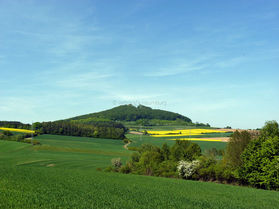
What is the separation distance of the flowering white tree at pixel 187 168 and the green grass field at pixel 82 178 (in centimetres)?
1385

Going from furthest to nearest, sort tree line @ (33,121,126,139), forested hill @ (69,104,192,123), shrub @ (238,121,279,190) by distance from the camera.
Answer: forested hill @ (69,104,192,123) < tree line @ (33,121,126,139) < shrub @ (238,121,279,190)

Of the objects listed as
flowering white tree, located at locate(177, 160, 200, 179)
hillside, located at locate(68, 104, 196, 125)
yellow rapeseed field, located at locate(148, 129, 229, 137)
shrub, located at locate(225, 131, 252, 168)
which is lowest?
flowering white tree, located at locate(177, 160, 200, 179)

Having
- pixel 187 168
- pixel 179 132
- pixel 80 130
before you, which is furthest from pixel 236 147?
pixel 80 130

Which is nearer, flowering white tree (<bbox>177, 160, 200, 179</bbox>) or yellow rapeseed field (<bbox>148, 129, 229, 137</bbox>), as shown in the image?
flowering white tree (<bbox>177, 160, 200, 179</bbox>)

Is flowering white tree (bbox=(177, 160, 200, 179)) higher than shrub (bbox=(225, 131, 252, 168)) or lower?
lower

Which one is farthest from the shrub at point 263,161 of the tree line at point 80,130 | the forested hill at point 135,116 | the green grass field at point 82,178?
the forested hill at point 135,116

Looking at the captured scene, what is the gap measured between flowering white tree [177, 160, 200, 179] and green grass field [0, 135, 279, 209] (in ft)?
45.4

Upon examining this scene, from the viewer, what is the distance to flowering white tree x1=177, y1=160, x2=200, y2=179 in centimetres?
5950

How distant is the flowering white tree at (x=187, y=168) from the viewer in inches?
2343

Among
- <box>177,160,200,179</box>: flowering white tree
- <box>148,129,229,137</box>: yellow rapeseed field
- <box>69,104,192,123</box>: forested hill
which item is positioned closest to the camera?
<box>177,160,200,179</box>: flowering white tree

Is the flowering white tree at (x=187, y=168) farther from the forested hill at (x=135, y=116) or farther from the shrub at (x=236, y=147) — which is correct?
the forested hill at (x=135, y=116)

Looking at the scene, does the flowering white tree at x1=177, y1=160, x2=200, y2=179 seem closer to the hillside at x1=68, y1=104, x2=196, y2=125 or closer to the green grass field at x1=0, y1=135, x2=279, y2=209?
the green grass field at x1=0, y1=135, x2=279, y2=209

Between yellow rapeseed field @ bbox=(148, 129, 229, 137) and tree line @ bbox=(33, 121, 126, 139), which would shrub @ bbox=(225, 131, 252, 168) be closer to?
yellow rapeseed field @ bbox=(148, 129, 229, 137)

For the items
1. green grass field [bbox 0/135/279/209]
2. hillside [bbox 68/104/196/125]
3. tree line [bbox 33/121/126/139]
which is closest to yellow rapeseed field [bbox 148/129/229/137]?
green grass field [bbox 0/135/279/209]
